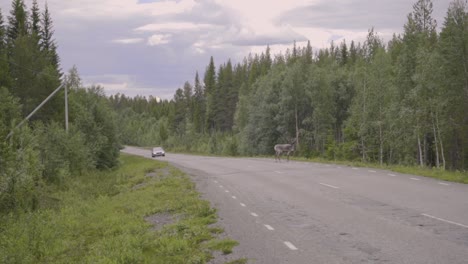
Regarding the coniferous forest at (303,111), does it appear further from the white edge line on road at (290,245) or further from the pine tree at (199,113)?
the pine tree at (199,113)

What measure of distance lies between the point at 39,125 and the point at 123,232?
958 inches

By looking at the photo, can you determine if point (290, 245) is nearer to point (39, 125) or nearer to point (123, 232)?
point (123, 232)

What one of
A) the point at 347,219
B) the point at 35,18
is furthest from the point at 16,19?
the point at 347,219

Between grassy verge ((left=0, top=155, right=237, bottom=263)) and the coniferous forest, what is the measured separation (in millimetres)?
3636

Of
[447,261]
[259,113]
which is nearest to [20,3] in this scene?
[259,113]

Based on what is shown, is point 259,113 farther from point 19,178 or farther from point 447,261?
point 447,261

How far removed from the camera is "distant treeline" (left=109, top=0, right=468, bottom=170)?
40250 mm

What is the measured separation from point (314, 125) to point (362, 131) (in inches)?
644

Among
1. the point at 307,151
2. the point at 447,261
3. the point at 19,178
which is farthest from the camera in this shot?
the point at 307,151

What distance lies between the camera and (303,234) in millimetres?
10914

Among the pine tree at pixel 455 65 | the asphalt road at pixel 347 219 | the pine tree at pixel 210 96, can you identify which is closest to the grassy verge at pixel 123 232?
the asphalt road at pixel 347 219

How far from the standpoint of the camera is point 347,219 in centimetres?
1262

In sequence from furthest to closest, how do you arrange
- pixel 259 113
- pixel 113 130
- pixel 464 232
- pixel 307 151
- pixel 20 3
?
pixel 259 113, pixel 307 151, pixel 20 3, pixel 113 130, pixel 464 232

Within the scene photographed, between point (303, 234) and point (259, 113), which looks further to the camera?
point (259, 113)
